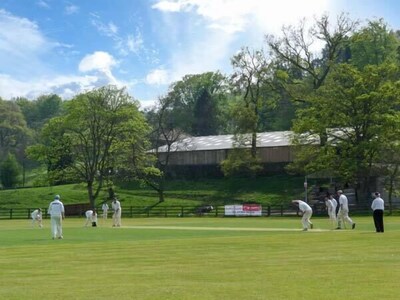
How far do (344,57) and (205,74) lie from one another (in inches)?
1107

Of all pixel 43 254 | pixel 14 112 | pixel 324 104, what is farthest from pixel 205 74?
pixel 43 254

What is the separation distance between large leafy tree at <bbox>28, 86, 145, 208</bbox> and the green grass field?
5290 centimetres

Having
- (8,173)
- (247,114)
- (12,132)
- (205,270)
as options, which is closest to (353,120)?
(247,114)

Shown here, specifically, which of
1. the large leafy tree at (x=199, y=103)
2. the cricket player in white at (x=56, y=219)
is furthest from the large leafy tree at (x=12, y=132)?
the cricket player in white at (x=56, y=219)

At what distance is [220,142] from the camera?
3836 inches

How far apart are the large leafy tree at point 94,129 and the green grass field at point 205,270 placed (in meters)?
52.9

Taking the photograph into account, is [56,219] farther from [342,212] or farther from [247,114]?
[247,114]

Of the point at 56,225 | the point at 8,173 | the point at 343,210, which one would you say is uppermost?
the point at 8,173

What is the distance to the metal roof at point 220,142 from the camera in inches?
3477

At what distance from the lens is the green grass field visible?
1136 cm

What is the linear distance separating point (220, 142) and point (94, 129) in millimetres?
26508

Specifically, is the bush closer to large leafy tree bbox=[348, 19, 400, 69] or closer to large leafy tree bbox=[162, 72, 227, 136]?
large leafy tree bbox=[162, 72, 227, 136]

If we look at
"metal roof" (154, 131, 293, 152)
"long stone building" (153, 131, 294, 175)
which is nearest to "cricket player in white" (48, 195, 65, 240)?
"long stone building" (153, 131, 294, 175)

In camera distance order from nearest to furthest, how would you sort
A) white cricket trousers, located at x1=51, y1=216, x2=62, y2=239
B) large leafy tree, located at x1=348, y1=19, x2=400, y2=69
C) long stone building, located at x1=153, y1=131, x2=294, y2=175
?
white cricket trousers, located at x1=51, y1=216, x2=62, y2=239 < long stone building, located at x1=153, y1=131, x2=294, y2=175 < large leafy tree, located at x1=348, y1=19, x2=400, y2=69
